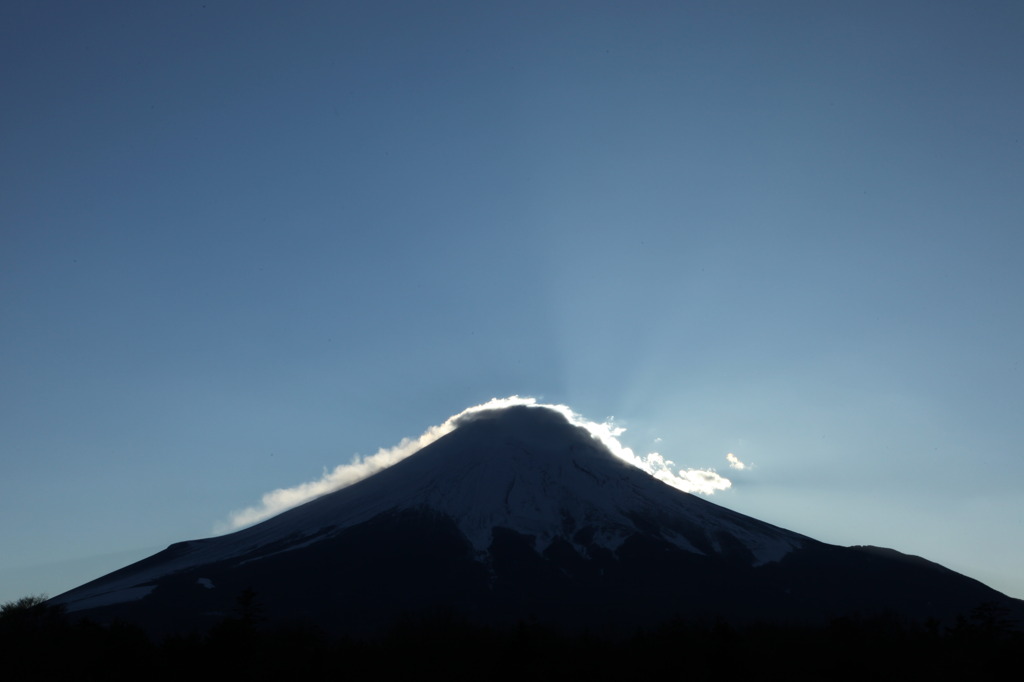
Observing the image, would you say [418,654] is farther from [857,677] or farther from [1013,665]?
[1013,665]

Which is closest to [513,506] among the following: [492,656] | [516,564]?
[516,564]

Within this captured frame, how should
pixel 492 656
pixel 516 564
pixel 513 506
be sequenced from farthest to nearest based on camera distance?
pixel 513 506, pixel 516 564, pixel 492 656

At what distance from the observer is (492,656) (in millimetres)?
52156

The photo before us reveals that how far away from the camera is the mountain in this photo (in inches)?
3922

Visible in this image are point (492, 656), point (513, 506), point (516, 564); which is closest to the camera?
point (492, 656)

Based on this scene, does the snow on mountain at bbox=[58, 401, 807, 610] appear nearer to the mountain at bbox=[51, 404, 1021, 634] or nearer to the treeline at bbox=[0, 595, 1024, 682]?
the mountain at bbox=[51, 404, 1021, 634]

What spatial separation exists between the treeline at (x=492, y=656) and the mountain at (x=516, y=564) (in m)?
30.1

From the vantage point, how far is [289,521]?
136m

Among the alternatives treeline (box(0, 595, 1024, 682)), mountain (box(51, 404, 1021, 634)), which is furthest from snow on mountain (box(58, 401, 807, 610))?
treeline (box(0, 595, 1024, 682))

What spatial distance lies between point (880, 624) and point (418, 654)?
3639 centimetres

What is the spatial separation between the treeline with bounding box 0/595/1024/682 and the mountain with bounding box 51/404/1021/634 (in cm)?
3013

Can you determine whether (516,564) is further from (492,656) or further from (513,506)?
(492,656)

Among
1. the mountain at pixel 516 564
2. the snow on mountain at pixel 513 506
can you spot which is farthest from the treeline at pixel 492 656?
the snow on mountain at pixel 513 506

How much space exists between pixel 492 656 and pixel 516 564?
61575 millimetres
